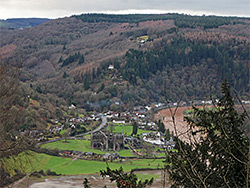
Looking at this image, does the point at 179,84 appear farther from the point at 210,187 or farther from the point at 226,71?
the point at 210,187

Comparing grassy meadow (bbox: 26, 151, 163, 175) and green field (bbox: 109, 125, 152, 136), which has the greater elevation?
grassy meadow (bbox: 26, 151, 163, 175)

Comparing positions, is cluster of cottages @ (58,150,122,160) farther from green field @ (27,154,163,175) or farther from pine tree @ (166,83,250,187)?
pine tree @ (166,83,250,187)

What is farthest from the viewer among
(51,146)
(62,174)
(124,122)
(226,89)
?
(124,122)

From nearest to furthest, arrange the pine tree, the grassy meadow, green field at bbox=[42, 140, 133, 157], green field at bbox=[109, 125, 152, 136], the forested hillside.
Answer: the pine tree → the grassy meadow → green field at bbox=[42, 140, 133, 157] → green field at bbox=[109, 125, 152, 136] → the forested hillside

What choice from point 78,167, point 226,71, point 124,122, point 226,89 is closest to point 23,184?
point 78,167

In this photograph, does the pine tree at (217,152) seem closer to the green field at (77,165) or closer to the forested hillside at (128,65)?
the green field at (77,165)

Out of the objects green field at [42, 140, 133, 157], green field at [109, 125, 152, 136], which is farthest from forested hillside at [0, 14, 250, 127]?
green field at [109, 125, 152, 136]
